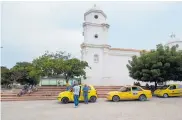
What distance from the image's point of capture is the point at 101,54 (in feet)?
90.6

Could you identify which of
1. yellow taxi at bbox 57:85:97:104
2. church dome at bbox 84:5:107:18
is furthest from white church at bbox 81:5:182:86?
yellow taxi at bbox 57:85:97:104

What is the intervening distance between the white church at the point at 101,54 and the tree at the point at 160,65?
7308 mm

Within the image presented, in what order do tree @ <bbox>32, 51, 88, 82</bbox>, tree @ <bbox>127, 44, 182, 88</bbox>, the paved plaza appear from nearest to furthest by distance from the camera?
the paved plaza
tree @ <bbox>127, 44, 182, 88</bbox>
tree @ <bbox>32, 51, 88, 82</bbox>

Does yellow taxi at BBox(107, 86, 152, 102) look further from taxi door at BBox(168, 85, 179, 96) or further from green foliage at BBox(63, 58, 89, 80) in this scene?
green foliage at BBox(63, 58, 89, 80)

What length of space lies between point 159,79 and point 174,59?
239 cm

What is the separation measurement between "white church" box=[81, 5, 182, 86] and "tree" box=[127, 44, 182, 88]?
7.31m

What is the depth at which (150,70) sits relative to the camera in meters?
19.6

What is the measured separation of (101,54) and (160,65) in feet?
33.1

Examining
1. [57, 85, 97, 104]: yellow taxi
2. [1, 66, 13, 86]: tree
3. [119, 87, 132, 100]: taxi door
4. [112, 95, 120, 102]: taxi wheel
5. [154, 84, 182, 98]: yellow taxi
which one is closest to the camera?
[57, 85, 97, 104]: yellow taxi

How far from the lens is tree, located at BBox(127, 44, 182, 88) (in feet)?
63.3

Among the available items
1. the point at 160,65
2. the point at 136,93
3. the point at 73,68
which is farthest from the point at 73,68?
the point at 160,65

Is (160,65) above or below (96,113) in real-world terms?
above

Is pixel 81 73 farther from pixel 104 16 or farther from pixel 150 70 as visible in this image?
pixel 104 16

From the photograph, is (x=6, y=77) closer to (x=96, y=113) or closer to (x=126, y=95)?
(x=126, y=95)
